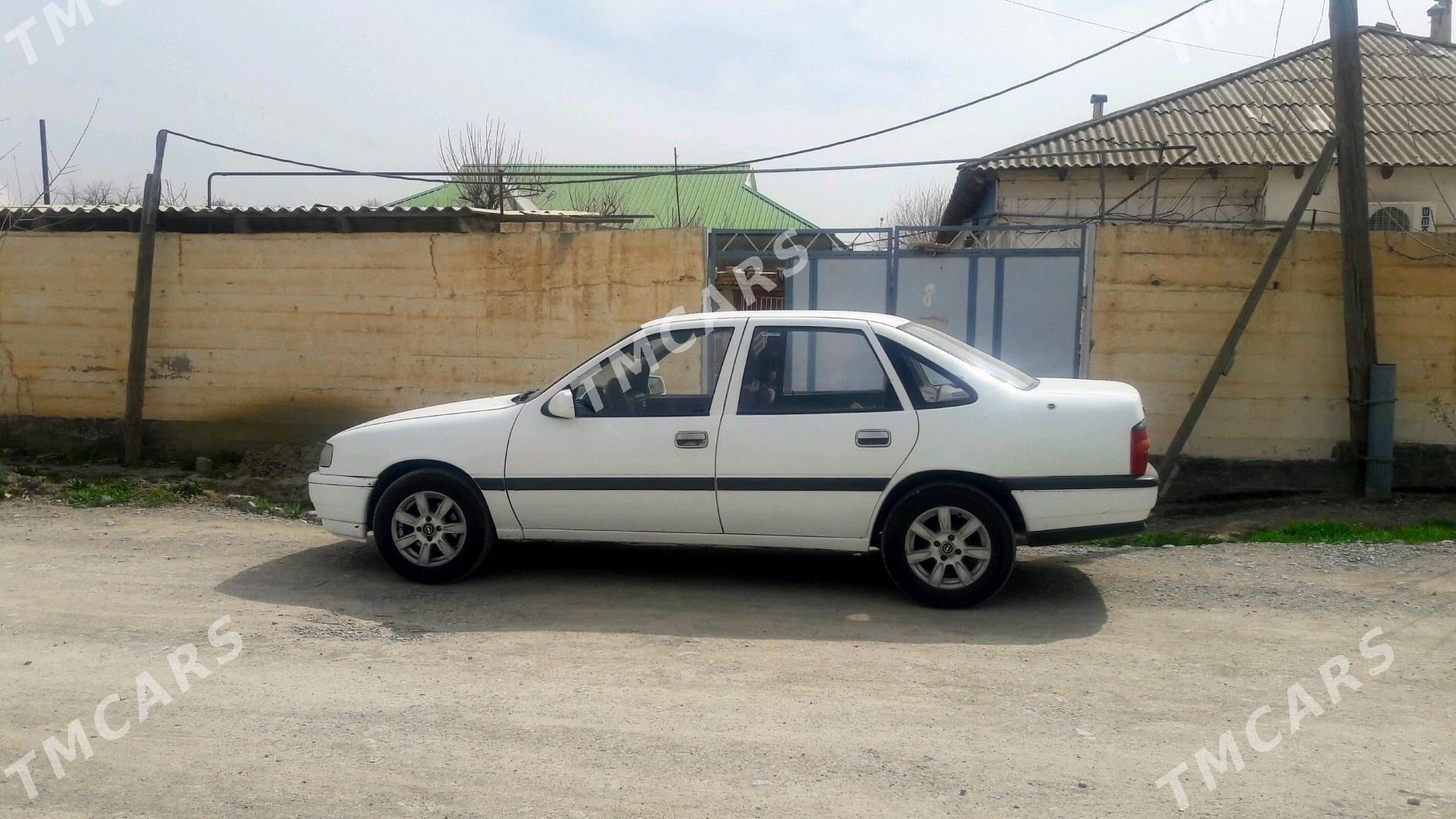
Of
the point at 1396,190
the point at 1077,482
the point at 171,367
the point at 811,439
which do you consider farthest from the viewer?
the point at 1396,190

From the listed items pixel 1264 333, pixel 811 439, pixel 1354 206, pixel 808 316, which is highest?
pixel 1354 206

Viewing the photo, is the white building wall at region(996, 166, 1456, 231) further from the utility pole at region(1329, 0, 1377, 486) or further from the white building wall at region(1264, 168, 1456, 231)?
the utility pole at region(1329, 0, 1377, 486)

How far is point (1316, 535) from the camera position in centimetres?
754

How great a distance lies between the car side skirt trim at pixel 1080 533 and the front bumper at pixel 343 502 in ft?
12.1

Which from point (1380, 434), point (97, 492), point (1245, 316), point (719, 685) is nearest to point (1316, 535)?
point (1380, 434)

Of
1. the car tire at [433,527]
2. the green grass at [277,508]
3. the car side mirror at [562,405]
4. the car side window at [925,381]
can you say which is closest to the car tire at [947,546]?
the car side window at [925,381]

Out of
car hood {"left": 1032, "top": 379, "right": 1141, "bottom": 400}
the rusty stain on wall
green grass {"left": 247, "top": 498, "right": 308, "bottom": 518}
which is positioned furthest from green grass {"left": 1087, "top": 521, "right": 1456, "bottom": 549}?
the rusty stain on wall

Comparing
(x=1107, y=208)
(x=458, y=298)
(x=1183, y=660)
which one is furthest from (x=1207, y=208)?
(x=1183, y=660)

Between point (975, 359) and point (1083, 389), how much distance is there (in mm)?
599

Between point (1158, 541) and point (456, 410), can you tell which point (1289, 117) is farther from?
point (456, 410)

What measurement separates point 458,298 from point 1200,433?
6.33 meters

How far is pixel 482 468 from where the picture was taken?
614 cm

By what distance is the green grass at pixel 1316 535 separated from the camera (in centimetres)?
745

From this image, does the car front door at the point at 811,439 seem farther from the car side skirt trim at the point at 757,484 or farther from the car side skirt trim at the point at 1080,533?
the car side skirt trim at the point at 1080,533
